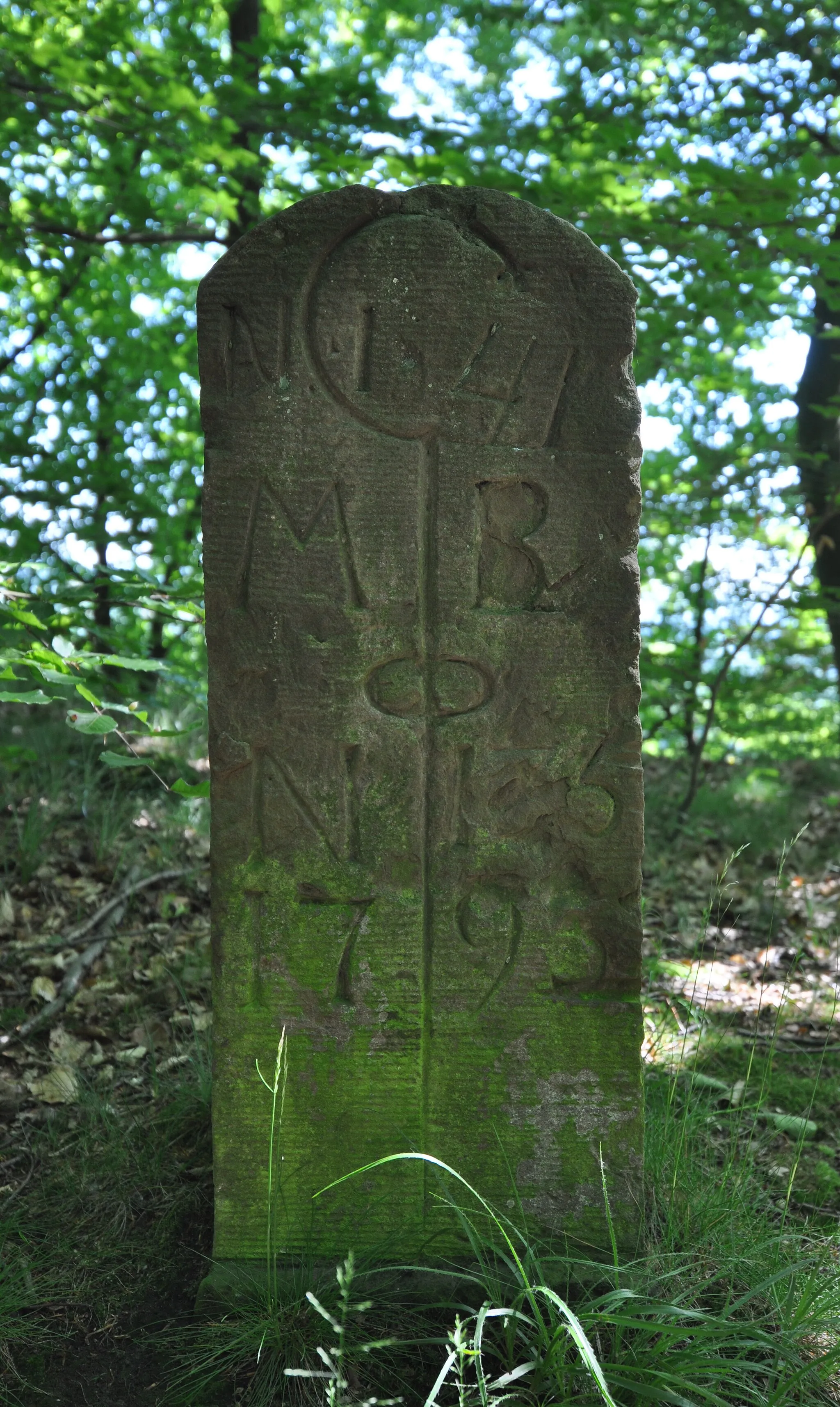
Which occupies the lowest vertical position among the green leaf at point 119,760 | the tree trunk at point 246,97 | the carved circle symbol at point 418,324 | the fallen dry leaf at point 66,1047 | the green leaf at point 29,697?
the fallen dry leaf at point 66,1047

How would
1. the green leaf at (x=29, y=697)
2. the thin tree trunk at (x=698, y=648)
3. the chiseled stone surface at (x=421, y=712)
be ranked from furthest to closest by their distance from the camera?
the thin tree trunk at (x=698, y=648) < the green leaf at (x=29, y=697) < the chiseled stone surface at (x=421, y=712)

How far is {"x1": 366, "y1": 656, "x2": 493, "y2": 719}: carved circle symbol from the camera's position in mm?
2234

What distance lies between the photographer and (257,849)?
2.24m

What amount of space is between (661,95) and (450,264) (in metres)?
4.36

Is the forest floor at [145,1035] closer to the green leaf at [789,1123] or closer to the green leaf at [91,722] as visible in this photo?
the green leaf at [789,1123]

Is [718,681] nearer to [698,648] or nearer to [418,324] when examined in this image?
[698,648]

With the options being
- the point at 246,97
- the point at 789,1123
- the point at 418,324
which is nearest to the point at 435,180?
the point at 246,97

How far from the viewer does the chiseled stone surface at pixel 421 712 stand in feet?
7.25

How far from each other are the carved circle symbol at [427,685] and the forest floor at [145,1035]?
2.50 feet

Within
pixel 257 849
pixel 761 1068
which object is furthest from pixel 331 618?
pixel 761 1068

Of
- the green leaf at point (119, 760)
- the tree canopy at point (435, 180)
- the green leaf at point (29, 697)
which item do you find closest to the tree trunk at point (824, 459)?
the tree canopy at point (435, 180)

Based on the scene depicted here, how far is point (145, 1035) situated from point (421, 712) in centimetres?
169

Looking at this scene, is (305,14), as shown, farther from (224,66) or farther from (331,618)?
(331,618)

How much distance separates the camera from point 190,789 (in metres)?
2.69
